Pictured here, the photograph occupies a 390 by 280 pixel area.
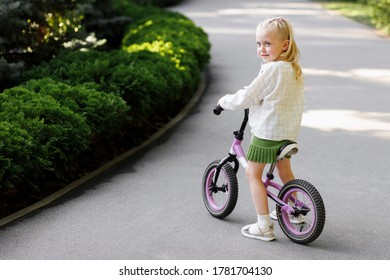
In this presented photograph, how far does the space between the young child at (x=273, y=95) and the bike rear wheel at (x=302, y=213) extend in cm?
30

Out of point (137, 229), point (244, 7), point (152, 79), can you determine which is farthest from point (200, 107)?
point (244, 7)

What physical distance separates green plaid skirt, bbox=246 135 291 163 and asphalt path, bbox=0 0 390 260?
2.19 feet

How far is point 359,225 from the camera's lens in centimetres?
621

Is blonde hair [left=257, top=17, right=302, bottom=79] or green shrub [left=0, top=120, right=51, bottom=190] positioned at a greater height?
blonde hair [left=257, top=17, right=302, bottom=79]

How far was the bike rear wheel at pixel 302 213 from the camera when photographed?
546 centimetres

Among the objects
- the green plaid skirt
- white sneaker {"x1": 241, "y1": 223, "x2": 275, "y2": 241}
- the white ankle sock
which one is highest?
the green plaid skirt

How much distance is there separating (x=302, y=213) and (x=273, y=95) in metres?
0.93

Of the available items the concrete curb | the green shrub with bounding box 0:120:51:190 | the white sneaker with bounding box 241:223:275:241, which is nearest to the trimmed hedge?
the green shrub with bounding box 0:120:51:190

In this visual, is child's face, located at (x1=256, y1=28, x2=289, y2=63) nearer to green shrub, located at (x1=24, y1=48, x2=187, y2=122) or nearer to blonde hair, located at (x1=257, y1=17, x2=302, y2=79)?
blonde hair, located at (x1=257, y1=17, x2=302, y2=79)

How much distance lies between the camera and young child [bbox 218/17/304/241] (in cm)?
555

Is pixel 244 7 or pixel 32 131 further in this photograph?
pixel 244 7

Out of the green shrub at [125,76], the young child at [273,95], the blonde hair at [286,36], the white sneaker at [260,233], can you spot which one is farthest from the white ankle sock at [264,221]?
the green shrub at [125,76]
